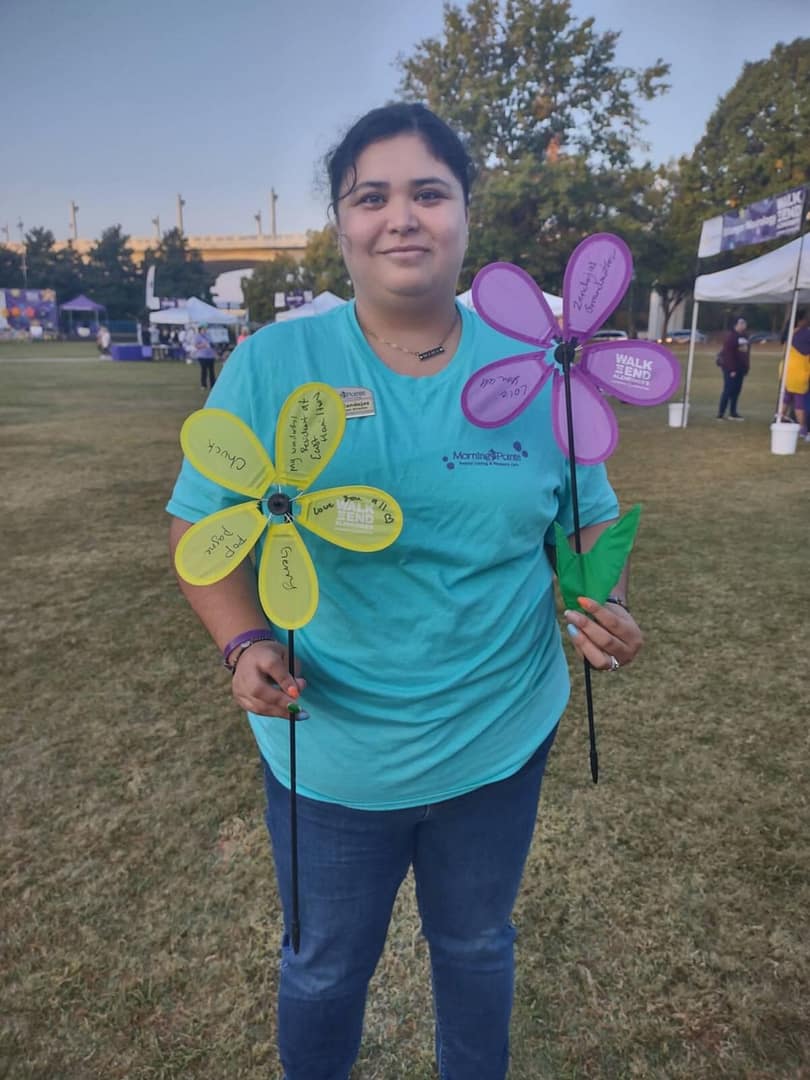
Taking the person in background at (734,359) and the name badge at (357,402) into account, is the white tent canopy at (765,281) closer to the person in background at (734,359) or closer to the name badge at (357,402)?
the person in background at (734,359)

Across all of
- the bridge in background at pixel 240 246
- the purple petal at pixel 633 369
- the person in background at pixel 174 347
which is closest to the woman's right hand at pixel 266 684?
the purple petal at pixel 633 369

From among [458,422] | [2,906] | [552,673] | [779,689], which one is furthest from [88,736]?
[779,689]

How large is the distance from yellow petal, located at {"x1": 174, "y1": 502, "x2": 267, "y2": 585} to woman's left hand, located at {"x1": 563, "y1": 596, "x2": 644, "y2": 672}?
1.33 feet

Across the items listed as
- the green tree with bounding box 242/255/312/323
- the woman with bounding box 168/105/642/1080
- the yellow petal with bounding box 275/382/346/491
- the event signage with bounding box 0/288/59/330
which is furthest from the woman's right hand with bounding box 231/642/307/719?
the event signage with bounding box 0/288/59/330

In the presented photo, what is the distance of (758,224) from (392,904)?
8.87 metres

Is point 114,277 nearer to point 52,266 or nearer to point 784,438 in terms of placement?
point 52,266

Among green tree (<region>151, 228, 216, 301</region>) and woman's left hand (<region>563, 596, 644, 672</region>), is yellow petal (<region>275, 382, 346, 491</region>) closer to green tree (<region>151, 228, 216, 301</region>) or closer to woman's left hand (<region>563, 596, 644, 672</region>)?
woman's left hand (<region>563, 596, 644, 672</region>)

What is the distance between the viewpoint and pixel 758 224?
7988 mm

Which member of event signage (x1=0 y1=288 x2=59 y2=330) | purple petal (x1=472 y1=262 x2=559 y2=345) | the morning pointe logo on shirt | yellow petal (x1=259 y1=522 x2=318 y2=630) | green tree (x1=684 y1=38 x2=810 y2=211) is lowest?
yellow petal (x1=259 y1=522 x2=318 y2=630)

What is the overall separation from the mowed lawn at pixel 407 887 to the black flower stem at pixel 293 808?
596 millimetres

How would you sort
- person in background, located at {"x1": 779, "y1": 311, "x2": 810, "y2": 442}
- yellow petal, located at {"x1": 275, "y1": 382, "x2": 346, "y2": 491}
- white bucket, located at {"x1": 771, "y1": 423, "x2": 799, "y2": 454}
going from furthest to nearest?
person in background, located at {"x1": 779, "y1": 311, "x2": 810, "y2": 442}, white bucket, located at {"x1": 771, "y1": 423, "x2": 799, "y2": 454}, yellow petal, located at {"x1": 275, "y1": 382, "x2": 346, "y2": 491}

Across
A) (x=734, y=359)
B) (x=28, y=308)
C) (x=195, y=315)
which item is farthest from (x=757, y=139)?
(x=28, y=308)

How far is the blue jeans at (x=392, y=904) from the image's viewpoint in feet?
3.22

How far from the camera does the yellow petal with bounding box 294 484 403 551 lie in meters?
0.84
